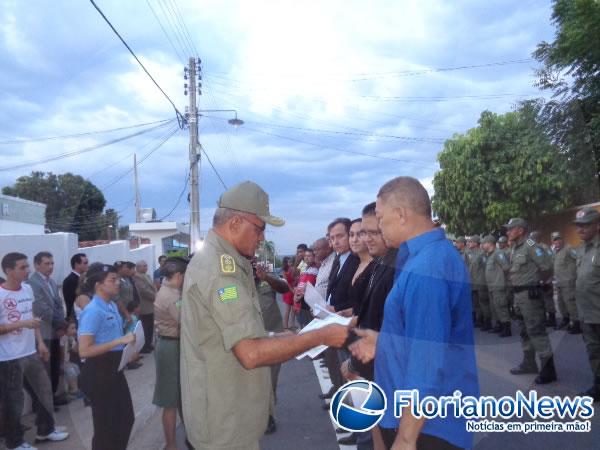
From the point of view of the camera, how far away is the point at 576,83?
435 inches

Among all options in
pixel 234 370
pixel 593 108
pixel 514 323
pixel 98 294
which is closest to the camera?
pixel 234 370

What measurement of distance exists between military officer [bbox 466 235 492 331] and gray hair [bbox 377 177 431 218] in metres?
10.7

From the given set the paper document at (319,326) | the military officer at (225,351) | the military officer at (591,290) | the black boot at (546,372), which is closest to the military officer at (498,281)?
the black boot at (546,372)

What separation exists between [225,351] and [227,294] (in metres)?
0.27

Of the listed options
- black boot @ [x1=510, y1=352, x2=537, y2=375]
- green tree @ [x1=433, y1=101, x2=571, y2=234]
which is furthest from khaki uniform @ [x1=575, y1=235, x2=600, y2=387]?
green tree @ [x1=433, y1=101, x2=571, y2=234]

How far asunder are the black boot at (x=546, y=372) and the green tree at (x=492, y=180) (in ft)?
44.4

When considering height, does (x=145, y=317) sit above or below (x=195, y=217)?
below

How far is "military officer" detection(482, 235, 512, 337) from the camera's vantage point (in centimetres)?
1117

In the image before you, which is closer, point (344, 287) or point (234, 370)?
point (234, 370)

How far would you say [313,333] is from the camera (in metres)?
2.57

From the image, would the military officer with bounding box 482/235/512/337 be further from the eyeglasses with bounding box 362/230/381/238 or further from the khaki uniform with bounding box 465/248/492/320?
the eyeglasses with bounding box 362/230/381/238

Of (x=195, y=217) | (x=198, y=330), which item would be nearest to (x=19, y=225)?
(x=195, y=217)

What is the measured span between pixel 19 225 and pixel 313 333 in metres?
18.0

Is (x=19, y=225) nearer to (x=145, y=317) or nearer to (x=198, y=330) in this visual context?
(x=145, y=317)
